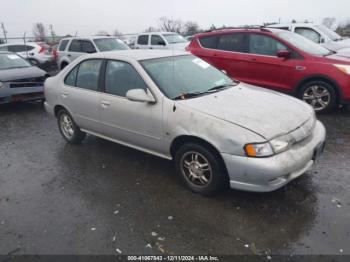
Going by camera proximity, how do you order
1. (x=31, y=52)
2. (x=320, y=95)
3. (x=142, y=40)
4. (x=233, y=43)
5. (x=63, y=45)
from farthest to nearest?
(x=31, y=52), (x=142, y=40), (x=63, y=45), (x=233, y=43), (x=320, y=95)

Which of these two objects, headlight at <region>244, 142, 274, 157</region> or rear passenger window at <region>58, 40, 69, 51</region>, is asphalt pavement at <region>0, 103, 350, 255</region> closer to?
headlight at <region>244, 142, 274, 157</region>

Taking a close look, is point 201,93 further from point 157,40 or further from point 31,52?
point 31,52

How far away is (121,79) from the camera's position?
13.8ft

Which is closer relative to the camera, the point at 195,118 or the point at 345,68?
the point at 195,118

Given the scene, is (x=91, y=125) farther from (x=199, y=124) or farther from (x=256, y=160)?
(x=256, y=160)

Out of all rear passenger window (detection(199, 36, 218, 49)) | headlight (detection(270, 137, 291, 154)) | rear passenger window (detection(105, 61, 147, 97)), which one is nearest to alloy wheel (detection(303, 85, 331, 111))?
rear passenger window (detection(199, 36, 218, 49))

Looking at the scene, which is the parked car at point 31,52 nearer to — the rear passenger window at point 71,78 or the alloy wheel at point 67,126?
the alloy wheel at point 67,126

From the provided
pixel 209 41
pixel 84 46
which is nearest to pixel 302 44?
pixel 209 41

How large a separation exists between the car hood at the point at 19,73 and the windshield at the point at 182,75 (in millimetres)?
5104

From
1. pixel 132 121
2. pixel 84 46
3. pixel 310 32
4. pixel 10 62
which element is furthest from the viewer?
pixel 84 46

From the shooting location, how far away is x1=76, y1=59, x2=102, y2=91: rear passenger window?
454 cm

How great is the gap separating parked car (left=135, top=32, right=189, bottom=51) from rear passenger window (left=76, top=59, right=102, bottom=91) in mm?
10012

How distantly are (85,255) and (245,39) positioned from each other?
6.05 metres

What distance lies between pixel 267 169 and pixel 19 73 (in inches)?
283
